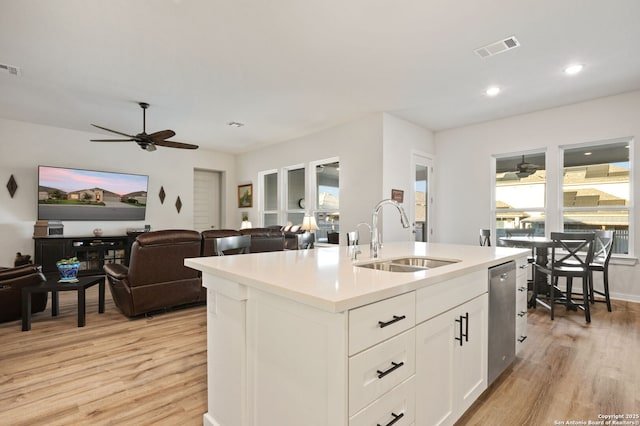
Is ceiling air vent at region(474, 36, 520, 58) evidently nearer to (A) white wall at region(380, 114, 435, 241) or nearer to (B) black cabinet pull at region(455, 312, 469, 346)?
(A) white wall at region(380, 114, 435, 241)

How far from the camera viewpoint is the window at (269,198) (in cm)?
750

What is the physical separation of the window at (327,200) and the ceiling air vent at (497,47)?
3.14 metres

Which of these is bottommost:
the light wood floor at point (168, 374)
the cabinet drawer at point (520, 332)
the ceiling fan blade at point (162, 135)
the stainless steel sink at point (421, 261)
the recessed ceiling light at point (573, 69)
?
the light wood floor at point (168, 374)

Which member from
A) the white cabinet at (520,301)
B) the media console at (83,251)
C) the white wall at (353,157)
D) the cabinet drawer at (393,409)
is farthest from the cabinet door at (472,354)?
the media console at (83,251)

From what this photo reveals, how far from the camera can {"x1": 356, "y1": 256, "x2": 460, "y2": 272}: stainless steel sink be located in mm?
1998

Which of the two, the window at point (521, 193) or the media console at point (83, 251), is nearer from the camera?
the window at point (521, 193)

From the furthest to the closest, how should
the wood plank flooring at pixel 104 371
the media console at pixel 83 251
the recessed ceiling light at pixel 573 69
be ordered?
the media console at pixel 83 251 < the recessed ceiling light at pixel 573 69 < the wood plank flooring at pixel 104 371

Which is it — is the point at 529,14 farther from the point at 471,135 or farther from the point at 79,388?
the point at 79,388

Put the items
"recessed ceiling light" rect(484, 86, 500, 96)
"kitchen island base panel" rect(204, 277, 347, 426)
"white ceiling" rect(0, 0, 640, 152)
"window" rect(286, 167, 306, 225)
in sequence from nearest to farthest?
"kitchen island base panel" rect(204, 277, 347, 426) → "white ceiling" rect(0, 0, 640, 152) → "recessed ceiling light" rect(484, 86, 500, 96) → "window" rect(286, 167, 306, 225)

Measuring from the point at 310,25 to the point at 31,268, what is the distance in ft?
12.7

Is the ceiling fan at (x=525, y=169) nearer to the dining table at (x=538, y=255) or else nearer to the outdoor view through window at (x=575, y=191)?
the outdoor view through window at (x=575, y=191)

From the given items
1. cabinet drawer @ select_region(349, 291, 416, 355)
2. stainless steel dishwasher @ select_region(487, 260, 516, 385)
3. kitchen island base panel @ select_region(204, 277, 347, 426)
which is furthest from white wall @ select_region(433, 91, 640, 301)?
kitchen island base panel @ select_region(204, 277, 347, 426)

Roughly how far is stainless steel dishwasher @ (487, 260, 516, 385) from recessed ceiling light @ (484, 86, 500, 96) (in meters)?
2.68

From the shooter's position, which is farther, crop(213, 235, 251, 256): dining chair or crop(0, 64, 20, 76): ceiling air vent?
crop(0, 64, 20, 76): ceiling air vent
